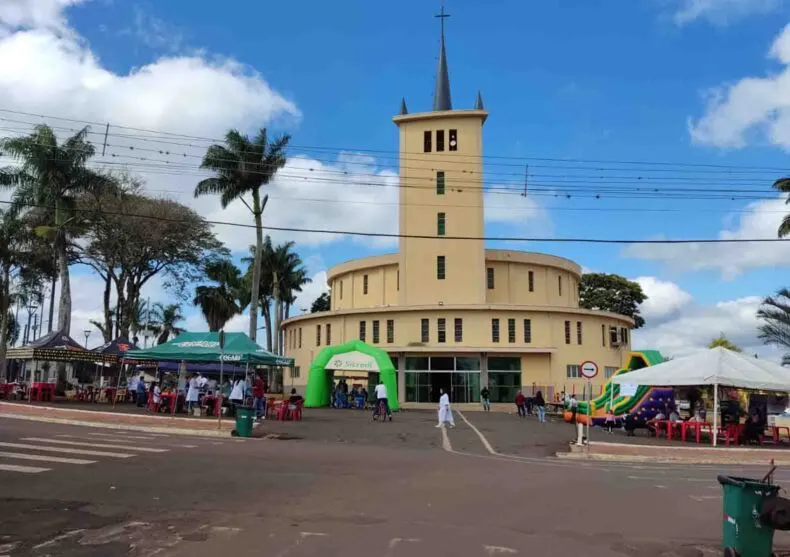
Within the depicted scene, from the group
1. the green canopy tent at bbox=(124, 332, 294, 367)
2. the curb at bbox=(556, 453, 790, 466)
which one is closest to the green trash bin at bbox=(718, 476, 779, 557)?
the curb at bbox=(556, 453, 790, 466)

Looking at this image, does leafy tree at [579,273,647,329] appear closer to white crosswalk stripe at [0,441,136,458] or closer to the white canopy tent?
the white canopy tent

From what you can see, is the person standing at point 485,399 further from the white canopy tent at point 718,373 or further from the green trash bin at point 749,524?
the green trash bin at point 749,524

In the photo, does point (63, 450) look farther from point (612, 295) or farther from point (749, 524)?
point (612, 295)

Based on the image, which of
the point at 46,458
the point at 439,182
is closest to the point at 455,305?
the point at 439,182

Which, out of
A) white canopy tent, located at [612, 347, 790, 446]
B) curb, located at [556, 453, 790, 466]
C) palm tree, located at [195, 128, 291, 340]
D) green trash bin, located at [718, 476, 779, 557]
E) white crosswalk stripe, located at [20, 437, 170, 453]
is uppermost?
palm tree, located at [195, 128, 291, 340]

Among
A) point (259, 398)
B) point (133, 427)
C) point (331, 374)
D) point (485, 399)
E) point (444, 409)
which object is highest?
point (331, 374)

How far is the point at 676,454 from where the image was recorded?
18.4 metres

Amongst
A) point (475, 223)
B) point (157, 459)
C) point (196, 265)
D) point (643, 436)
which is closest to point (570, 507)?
point (157, 459)

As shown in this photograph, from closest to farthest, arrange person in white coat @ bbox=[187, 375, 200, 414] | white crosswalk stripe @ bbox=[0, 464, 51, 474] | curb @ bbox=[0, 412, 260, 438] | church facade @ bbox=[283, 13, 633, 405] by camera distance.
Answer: white crosswalk stripe @ bbox=[0, 464, 51, 474], curb @ bbox=[0, 412, 260, 438], person in white coat @ bbox=[187, 375, 200, 414], church facade @ bbox=[283, 13, 633, 405]

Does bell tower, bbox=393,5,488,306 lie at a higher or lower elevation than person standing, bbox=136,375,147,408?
higher

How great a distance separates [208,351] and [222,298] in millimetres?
35864

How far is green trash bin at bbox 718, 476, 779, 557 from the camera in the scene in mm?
6805

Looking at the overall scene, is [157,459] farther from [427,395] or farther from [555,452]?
[427,395]

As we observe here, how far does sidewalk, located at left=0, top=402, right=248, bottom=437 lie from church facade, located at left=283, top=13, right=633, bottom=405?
70.6ft
